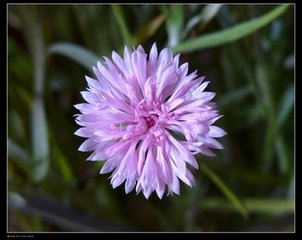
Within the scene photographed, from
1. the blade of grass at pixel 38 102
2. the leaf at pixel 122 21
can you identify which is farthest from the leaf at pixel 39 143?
the leaf at pixel 122 21

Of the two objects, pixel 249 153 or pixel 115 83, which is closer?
pixel 115 83

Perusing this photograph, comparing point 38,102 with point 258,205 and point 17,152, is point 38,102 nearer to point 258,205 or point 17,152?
point 17,152

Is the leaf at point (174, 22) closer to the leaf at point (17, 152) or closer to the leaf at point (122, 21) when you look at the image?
the leaf at point (122, 21)

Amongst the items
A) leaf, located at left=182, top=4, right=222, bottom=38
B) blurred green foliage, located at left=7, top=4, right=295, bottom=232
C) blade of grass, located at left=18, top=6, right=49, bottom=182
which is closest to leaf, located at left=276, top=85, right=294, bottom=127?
blurred green foliage, located at left=7, top=4, right=295, bottom=232

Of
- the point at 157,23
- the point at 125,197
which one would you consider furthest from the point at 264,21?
the point at 125,197

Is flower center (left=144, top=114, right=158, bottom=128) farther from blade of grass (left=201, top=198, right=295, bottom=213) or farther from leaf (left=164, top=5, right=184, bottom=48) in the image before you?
blade of grass (left=201, top=198, right=295, bottom=213)
